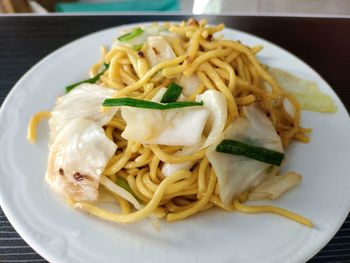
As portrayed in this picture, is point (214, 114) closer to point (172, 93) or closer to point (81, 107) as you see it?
point (172, 93)

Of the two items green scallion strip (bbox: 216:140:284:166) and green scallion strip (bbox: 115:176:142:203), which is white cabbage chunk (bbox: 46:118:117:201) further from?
green scallion strip (bbox: 216:140:284:166)

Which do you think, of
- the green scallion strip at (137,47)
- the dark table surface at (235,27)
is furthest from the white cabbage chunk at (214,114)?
the dark table surface at (235,27)

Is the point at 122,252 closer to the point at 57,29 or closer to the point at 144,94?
the point at 144,94

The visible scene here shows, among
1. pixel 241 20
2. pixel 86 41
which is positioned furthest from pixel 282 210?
pixel 241 20

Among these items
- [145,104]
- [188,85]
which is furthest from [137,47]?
[145,104]

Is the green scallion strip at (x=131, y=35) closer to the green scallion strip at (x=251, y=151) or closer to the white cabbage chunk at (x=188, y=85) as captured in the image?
the white cabbage chunk at (x=188, y=85)

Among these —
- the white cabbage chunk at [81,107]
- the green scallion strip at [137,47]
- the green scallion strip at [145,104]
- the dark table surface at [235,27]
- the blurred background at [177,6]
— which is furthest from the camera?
the blurred background at [177,6]
